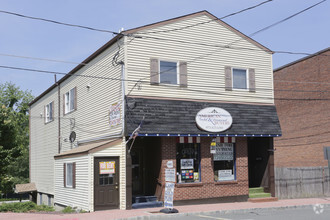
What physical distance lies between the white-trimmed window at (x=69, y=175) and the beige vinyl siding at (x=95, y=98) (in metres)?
2.11

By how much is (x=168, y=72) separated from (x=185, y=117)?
7.38 feet

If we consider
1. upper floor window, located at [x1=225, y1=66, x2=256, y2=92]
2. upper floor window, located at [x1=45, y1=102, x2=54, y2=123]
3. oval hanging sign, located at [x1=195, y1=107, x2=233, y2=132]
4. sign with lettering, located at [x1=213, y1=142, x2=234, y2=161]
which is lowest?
sign with lettering, located at [x1=213, y1=142, x2=234, y2=161]

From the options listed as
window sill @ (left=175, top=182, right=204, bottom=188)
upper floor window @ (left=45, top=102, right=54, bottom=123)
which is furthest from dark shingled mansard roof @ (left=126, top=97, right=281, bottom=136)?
upper floor window @ (left=45, top=102, right=54, bottom=123)

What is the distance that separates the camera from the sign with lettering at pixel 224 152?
1995 cm

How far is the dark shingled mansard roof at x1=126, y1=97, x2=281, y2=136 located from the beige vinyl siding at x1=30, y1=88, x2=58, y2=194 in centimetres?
1244

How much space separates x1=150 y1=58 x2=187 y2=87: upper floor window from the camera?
1884 cm

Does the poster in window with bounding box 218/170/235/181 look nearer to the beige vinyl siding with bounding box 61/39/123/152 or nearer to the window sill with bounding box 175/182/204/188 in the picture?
the window sill with bounding box 175/182/204/188

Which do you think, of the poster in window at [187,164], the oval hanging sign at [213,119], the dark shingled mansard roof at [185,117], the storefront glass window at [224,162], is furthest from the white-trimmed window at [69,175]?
the storefront glass window at [224,162]

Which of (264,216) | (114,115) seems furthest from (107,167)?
(264,216)

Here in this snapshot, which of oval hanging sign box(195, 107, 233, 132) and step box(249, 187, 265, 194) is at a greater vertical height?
oval hanging sign box(195, 107, 233, 132)

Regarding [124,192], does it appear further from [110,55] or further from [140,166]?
[110,55]

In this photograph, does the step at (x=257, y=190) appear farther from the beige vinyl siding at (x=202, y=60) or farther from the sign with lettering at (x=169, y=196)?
the sign with lettering at (x=169, y=196)

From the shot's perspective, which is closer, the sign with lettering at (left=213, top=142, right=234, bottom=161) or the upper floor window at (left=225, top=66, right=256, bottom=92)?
the sign with lettering at (left=213, top=142, right=234, bottom=161)

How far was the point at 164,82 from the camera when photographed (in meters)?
19.1
